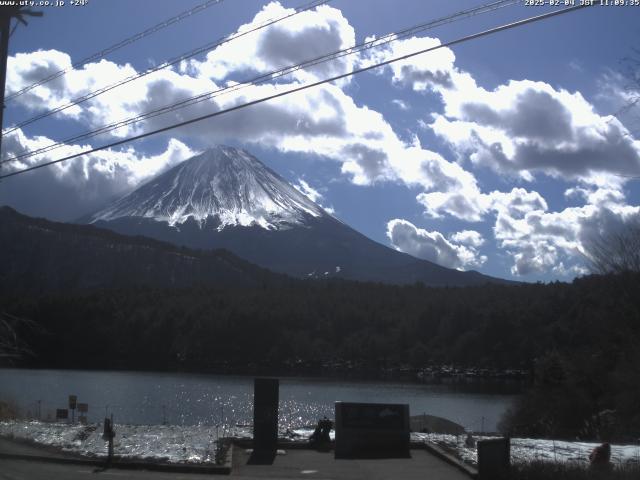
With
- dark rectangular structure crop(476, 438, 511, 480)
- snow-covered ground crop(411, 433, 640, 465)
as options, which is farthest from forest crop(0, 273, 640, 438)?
dark rectangular structure crop(476, 438, 511, 480)

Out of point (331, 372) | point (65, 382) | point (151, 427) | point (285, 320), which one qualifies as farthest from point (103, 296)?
point (151, 427)

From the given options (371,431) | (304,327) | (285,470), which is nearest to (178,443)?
(285,470)

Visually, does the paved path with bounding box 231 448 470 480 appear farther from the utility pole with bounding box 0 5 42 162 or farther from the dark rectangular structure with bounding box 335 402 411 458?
the utility pole with bounding box 0 5 42 162

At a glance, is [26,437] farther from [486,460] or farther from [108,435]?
[486,460]

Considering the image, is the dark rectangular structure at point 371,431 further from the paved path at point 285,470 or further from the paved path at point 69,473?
the paved path at point 69,473

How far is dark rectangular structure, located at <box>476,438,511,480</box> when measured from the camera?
1521 centimetres

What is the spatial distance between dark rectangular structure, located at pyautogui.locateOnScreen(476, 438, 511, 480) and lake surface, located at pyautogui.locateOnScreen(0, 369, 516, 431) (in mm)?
27126

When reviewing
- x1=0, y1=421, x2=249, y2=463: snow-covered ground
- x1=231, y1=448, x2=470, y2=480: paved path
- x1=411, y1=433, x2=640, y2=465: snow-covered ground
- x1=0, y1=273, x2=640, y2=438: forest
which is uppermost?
x1=0, y1=273, x2=640, y2=438: forest

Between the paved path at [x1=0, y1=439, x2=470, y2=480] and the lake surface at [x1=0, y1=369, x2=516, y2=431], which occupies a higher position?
the paved path at [x1=0, y1=439, x2=470, y2=480]

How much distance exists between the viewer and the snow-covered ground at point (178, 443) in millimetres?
17859

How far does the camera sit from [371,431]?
19828 millimetres

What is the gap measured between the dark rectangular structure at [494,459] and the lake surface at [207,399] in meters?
27.1

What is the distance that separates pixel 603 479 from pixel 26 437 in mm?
13951

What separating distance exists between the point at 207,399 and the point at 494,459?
50506mm
